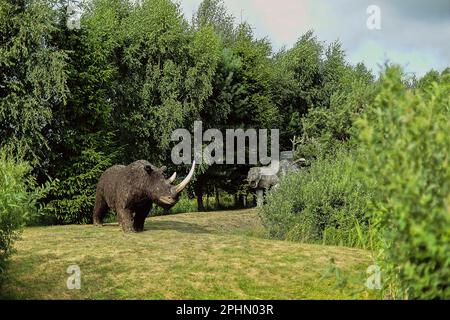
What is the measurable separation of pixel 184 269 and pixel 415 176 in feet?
17.3

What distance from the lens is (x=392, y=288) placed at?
7809 mm

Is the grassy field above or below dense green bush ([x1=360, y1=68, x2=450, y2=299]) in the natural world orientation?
below

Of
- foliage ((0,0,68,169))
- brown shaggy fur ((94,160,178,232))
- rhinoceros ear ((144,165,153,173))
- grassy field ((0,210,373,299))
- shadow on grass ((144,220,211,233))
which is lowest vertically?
shadow on grass ((144,220,211,233))

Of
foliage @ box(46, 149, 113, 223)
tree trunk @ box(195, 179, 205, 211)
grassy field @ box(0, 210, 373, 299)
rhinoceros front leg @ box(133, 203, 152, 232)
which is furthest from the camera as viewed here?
tree trunk @ box(195, 179, 205, 211)

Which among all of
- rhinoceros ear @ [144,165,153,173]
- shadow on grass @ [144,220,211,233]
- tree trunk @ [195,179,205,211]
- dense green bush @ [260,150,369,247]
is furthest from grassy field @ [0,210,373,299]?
tree trunk @ [195,179,205,211]

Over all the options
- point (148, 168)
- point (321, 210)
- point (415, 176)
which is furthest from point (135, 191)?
point (415, 176)

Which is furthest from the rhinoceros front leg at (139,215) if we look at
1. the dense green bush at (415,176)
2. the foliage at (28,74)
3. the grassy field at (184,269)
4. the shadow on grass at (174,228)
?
the dense green bush at (415,176)

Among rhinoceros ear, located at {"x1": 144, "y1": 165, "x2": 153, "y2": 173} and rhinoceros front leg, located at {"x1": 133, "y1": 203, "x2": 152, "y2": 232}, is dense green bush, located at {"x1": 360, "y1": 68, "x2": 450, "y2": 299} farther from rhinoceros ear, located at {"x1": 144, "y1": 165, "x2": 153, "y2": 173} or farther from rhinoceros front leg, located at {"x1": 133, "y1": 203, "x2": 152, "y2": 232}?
rhinoceros front leg, located at {"x1": 133, "y1": 203, "x2": 152, "y2": 232}

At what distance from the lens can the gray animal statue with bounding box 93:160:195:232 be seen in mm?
13516

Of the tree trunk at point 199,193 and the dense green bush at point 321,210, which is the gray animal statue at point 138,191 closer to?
the dense green bush at point 321,210

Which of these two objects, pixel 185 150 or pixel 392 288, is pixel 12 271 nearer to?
pixel 392 288

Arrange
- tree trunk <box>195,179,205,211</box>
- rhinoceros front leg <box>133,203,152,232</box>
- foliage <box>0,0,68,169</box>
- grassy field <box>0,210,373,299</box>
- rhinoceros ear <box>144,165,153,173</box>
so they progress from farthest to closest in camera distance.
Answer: tree trunk <box>195,179,205,211</box>
foliage <box>0,0,68,169</box>
rhinoceros front leg <box>133,203,152,232</box>
rhinoceros ear <box>144,165,153,173</box>
grassy field <box>0,210,373,299</box>
